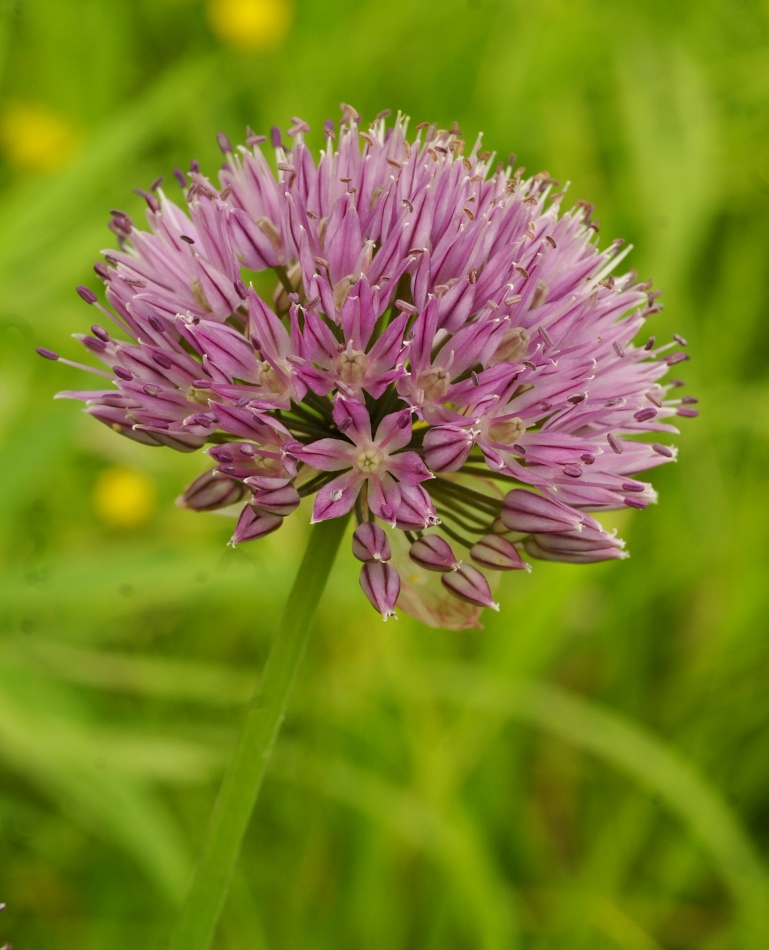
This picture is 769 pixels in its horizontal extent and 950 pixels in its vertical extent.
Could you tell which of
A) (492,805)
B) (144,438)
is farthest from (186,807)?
(144,438)

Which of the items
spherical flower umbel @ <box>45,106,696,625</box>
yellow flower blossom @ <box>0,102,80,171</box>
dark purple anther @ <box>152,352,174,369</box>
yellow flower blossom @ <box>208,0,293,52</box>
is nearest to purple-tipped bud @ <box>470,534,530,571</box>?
spherical flower umbel @ <box>45,106,696,625</box>

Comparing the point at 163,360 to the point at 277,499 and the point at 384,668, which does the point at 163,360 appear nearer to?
the point at 277,499

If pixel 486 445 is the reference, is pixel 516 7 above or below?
above

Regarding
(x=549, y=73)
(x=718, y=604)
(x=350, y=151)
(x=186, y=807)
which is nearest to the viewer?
(x=350, y=151)

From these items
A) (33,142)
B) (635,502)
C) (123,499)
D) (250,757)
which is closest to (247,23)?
(33,142)

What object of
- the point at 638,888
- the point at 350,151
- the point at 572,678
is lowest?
the point at 638,888

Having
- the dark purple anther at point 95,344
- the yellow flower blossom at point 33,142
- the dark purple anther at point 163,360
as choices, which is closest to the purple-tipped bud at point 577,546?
the dark purple anther at point 163,360

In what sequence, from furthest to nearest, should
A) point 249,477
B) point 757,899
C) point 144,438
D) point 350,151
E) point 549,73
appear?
1. point 549,73
2. point 757,899
3. point 350,151
4. point 144,438
5. point 249,477

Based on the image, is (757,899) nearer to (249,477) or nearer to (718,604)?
(718,604)
